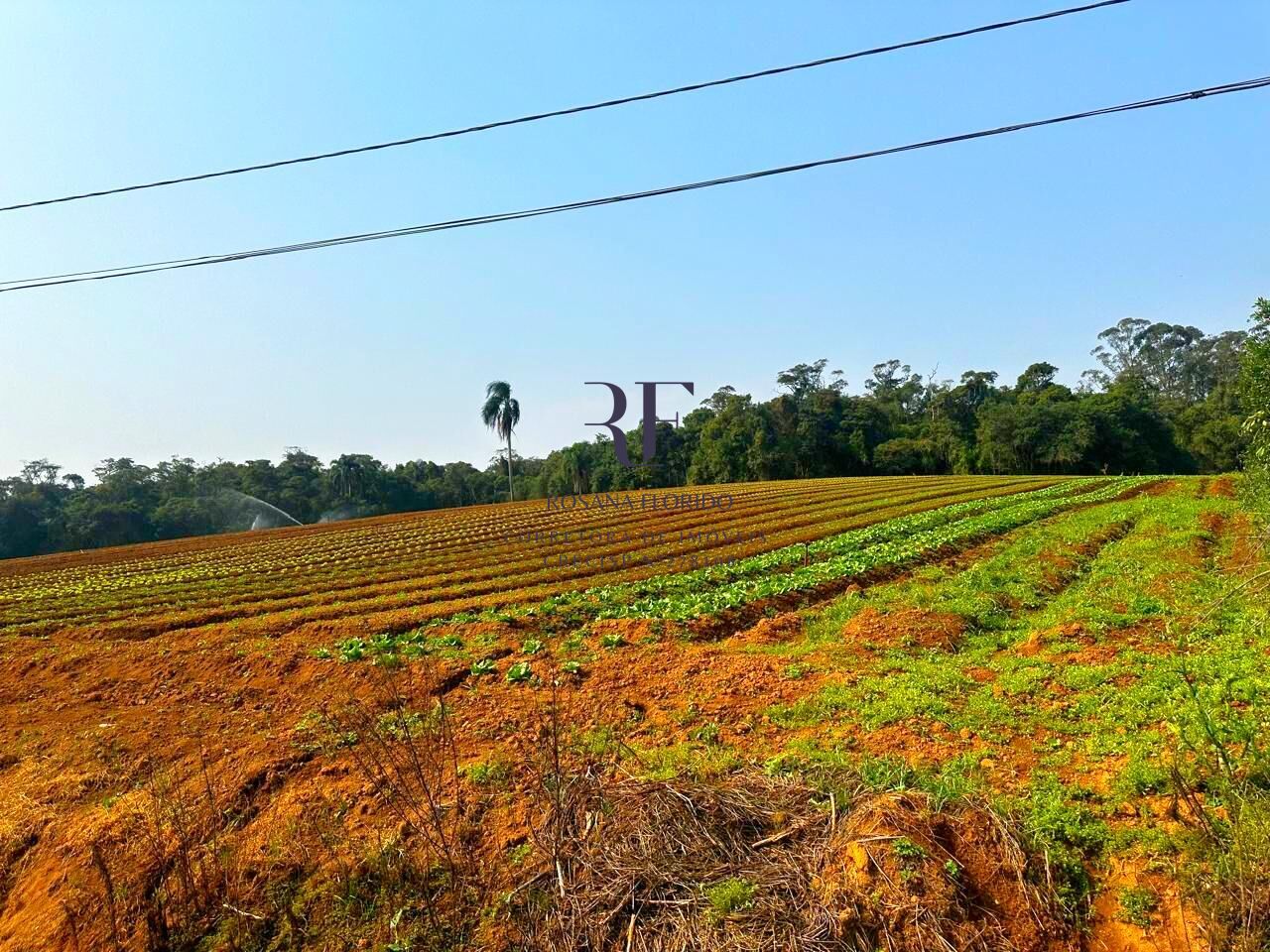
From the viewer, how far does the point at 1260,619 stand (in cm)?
771

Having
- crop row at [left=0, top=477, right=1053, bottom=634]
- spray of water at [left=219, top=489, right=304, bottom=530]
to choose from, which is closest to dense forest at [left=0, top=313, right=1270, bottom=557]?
spray of water at [left=219, top=489, right=304, bottom=530]

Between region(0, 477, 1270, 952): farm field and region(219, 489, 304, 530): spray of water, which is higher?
region(219, 489, 304, 530): spray of water

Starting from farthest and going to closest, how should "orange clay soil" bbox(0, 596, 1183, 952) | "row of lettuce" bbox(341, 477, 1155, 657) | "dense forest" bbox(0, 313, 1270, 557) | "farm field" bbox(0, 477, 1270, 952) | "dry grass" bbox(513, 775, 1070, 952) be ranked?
"dense forest" bbox(0, 313, 1270, 557), "row of lettuce" bbox(341, 477, 1155, 657), "orange clay soil" bbox(0, 596, 1183, 952), "farm field" bbox(0, 477, 1270, 952), "dry grass" bbox(513, 775, 1070, 952)

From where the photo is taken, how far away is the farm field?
3861mm

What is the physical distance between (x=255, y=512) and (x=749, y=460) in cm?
5348

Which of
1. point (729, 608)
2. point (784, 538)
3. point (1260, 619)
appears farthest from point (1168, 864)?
point (784, 538)

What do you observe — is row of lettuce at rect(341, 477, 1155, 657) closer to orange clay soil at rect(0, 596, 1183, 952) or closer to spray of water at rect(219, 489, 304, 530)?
orange clay soil at rect(0, 596, 1183, 952)

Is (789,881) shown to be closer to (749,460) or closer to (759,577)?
(759,577)

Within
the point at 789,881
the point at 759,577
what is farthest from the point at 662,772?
the point at 759,577

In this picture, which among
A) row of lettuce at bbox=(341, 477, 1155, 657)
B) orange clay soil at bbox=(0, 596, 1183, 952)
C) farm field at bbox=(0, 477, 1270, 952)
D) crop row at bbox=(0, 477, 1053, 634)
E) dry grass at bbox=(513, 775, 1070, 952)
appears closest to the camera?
dry grass at bbox=(513, 775, 1070, 952)

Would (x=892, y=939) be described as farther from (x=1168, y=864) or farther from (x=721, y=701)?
(x=721, y=701)

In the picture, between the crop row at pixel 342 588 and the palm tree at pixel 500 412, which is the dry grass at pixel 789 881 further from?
the palm tree at pixel 500 412

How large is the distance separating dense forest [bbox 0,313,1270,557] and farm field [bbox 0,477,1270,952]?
56.1 m

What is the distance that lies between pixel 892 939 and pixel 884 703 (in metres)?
3.05
